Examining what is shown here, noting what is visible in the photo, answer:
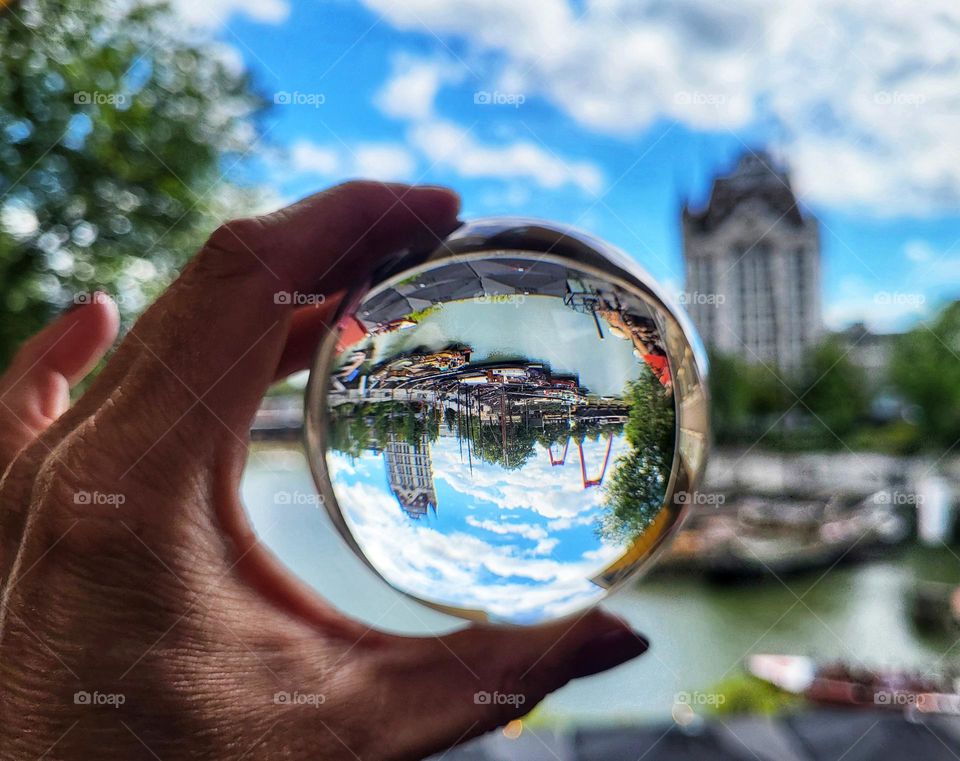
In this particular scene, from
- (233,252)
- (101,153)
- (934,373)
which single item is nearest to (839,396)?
(934,373)

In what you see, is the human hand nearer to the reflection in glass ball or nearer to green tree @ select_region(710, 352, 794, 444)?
the reflection in glass ball

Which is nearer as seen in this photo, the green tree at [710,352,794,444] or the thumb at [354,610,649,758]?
the thumb at [354,610,649,758]

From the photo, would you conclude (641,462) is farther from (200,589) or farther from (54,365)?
(54,365)

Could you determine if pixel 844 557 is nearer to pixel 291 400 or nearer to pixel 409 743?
pixel 291 400

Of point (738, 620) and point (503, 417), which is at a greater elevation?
point (503, 417)

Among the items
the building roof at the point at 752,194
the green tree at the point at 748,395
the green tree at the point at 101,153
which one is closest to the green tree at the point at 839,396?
the green tree at the point at 748,395

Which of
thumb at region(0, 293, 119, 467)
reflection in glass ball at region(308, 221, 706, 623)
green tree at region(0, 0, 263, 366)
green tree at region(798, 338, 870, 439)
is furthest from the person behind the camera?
green tree at region(798, 338, 870, 439)

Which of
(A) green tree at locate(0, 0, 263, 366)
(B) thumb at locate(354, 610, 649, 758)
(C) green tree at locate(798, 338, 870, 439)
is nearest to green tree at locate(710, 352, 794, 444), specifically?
(C) green tree at locate(798, 338, 870, 439)
